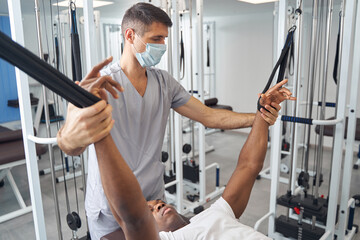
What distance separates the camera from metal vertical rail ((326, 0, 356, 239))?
1.90 m

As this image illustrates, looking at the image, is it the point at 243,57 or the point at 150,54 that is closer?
the point at 150,54

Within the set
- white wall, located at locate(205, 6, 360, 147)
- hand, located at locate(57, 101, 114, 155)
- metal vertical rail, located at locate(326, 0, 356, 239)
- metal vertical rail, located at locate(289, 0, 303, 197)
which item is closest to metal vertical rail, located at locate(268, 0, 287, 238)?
metal vertical rail, located at locate(289, 0, 303, 197)

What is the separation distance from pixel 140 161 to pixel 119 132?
6.6 inches

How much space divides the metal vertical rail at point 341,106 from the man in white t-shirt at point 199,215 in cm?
89

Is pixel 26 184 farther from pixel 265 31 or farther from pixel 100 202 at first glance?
pixel 265 31

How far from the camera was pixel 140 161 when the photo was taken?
4.68ft

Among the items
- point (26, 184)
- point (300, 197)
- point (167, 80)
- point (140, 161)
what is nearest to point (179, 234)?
point (140, 161)

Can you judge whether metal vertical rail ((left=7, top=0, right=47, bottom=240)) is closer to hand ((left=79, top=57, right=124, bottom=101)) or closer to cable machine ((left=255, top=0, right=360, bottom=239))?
hand ((left=79, top=57, right=124, bottom=101))

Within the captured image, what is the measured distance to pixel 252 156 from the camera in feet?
4.25

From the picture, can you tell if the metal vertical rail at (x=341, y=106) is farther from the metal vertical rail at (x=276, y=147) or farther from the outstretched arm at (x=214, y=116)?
the outstretched arm at (x=214, y=116)

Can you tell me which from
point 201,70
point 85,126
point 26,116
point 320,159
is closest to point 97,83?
point 85,126

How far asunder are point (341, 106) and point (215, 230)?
1320 millimetres

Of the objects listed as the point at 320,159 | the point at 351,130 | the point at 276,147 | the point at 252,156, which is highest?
the point at 252,156

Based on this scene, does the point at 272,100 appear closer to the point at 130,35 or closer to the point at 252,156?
the point at 252,156
